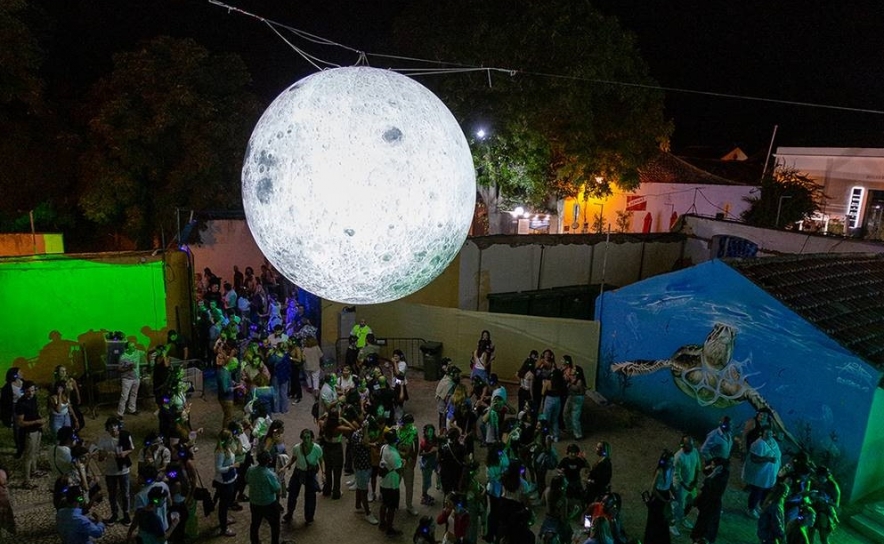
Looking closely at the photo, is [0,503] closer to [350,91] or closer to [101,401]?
[101,401]

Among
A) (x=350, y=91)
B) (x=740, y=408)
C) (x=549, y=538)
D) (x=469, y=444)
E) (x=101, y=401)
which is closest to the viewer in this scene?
(x=350, y=91)

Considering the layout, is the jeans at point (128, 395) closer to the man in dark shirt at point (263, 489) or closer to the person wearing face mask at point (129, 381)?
the person wearing face mask at point (129, 381)

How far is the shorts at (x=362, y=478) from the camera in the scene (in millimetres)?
7578

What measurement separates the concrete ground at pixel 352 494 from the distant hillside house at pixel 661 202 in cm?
1387

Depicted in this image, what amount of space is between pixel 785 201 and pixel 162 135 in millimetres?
19773

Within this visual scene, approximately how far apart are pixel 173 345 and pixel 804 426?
11.1 m

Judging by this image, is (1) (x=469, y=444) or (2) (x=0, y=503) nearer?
(2) (x=0, y=503)

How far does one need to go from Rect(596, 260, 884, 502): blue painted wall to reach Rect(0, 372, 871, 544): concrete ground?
2.49 ft

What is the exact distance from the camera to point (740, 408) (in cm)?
995

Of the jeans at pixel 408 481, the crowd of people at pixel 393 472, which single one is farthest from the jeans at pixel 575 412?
the jeans at pixel 408 481

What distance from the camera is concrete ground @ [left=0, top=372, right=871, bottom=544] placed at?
7.36 m

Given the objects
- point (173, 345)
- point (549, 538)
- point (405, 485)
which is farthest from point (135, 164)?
point (549, 538)

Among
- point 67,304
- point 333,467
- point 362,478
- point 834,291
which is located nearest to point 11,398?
point 67,304

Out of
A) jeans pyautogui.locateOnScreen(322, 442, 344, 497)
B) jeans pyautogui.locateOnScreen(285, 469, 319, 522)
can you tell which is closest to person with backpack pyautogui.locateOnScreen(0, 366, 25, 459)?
jeans pyautogui.locateOnScreen(285, 469, 319, 522)
